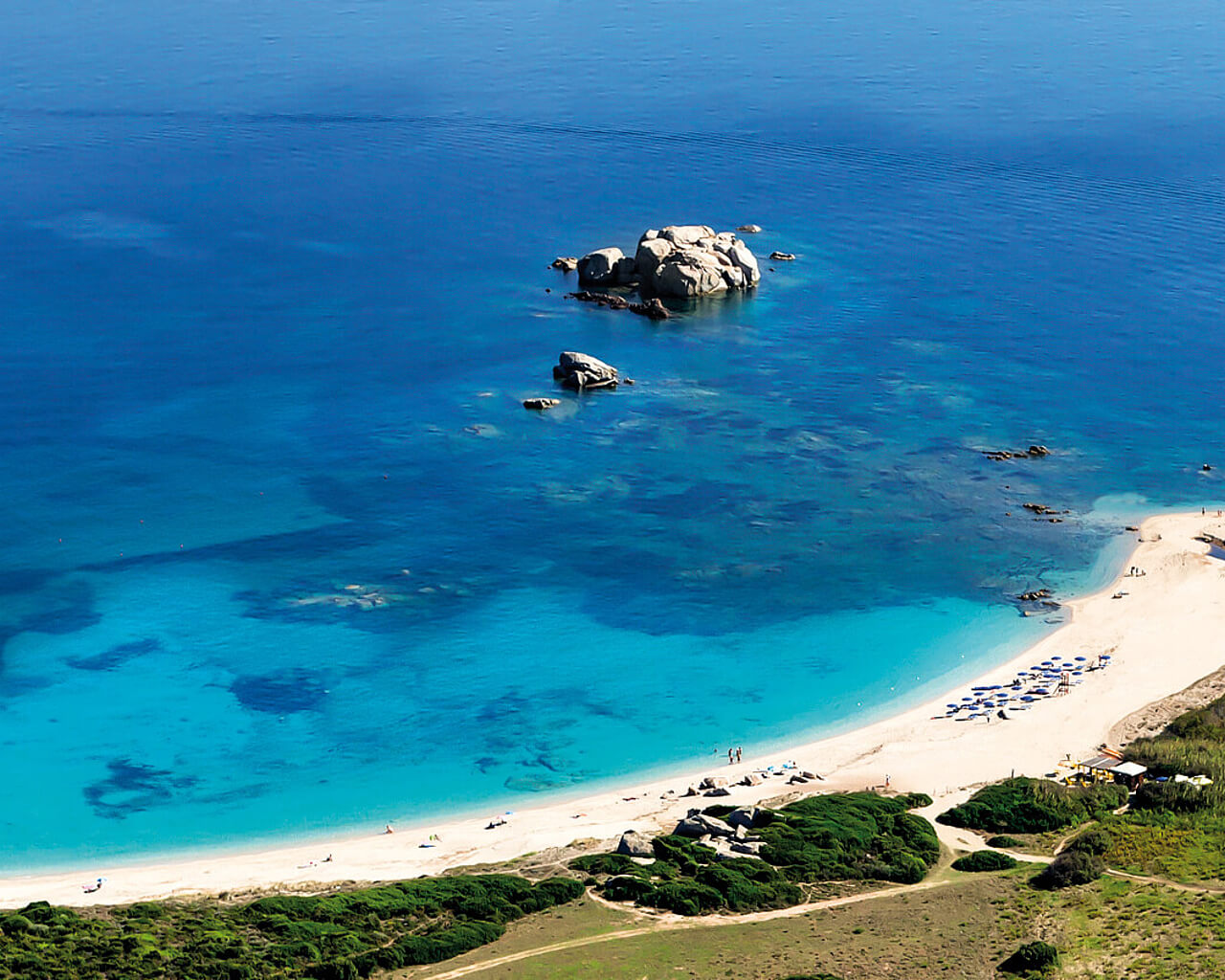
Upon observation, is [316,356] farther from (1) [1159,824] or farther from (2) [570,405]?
(1) [1159,824]

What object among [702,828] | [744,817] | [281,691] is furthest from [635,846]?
[281,691]

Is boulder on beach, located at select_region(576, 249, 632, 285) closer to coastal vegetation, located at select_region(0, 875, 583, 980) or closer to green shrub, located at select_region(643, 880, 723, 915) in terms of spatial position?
coastal vegetation, located at select_region(0, 875, 583, 980)

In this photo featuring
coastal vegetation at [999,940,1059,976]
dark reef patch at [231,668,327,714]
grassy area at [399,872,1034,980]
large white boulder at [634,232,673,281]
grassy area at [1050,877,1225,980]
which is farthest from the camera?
large white boulder at [634,232,673,281]

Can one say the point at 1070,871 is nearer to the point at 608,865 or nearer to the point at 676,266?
the point at 608,865

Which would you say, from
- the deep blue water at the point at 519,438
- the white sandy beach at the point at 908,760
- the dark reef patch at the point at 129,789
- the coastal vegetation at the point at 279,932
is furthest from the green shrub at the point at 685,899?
the dark reef patch at the point at 129,789

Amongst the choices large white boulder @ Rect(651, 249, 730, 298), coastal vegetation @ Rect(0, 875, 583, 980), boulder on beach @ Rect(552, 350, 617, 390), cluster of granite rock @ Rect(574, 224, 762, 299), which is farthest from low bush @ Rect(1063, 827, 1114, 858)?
cluster of granite rock @ Rect(574, 224, 762, 299)

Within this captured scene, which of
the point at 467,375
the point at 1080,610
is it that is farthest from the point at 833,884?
the point at 467,375
